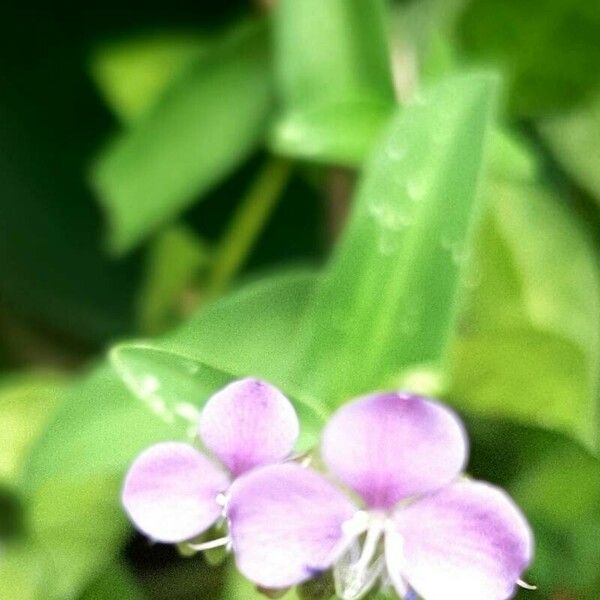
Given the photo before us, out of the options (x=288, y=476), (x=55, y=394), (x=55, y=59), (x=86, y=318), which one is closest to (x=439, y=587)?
(x=288, y=476)

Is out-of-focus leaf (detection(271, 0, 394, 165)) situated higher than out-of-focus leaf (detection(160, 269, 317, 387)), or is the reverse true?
out-of-focus leaf (detection(271, 0, 394, 165))

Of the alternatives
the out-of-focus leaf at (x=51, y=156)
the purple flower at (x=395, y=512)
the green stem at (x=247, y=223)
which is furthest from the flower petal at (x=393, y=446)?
the out-of-focus leaf at (x=51, y=156)

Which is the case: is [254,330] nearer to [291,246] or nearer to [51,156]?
[291,246]

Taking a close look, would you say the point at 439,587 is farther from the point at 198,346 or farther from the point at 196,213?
the point at 196,213

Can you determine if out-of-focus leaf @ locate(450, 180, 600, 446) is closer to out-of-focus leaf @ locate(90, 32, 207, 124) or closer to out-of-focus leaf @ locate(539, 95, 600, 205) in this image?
out-of-focus leaf @ locate(539, 95, 600, 205)

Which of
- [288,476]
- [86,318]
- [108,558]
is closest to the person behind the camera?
[288,476]

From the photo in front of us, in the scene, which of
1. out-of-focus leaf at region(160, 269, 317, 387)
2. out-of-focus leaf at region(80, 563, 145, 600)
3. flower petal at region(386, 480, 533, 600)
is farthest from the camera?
out-of-focus leaf at region(160, 269, 317, 387)

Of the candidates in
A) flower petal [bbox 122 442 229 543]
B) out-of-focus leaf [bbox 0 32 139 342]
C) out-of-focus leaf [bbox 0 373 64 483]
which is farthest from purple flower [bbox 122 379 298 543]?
out-of-focus leaf [bbox 0 32 139 342]
